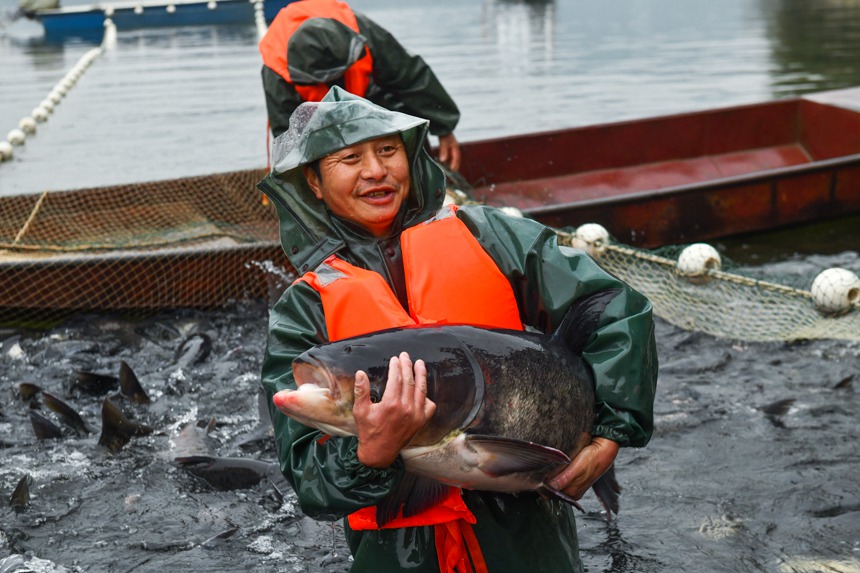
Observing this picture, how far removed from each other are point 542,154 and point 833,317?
4.96 meters

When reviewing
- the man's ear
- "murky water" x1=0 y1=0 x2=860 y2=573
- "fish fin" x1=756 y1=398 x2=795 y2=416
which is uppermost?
the man's ear

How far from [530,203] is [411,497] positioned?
8.25 metres

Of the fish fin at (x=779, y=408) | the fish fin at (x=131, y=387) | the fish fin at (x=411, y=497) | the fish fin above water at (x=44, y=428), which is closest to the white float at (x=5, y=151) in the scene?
the fish fin at (x=131, y=387)

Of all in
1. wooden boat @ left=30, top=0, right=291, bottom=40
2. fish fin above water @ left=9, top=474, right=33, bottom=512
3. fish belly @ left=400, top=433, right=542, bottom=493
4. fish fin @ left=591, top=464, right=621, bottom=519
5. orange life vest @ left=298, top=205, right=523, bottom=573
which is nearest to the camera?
fish belly @ left=400, top=433, right=542, bottom=493

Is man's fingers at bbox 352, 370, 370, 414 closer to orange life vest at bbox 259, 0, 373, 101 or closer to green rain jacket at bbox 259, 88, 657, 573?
green rain jacket at bbox 259, 88, 657, 573

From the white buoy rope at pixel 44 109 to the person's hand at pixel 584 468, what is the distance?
15.3 m

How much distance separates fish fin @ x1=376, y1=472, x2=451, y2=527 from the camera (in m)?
2.68

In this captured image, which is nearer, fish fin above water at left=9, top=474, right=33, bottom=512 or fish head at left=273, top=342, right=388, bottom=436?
fish head at left=273, top=342, right=388, bottom=436

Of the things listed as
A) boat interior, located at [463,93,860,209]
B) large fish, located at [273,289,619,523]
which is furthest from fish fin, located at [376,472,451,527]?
A: boat interior, located at [463,93,860,209]

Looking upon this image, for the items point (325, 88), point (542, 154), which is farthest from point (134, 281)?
point (542, 154)

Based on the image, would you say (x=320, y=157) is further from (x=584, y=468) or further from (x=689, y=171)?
(x=689, y=171)

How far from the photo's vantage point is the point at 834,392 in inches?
253

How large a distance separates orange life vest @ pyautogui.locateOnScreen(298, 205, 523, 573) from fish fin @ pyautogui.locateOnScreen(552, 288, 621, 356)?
18cm

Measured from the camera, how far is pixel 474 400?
2584 mm
